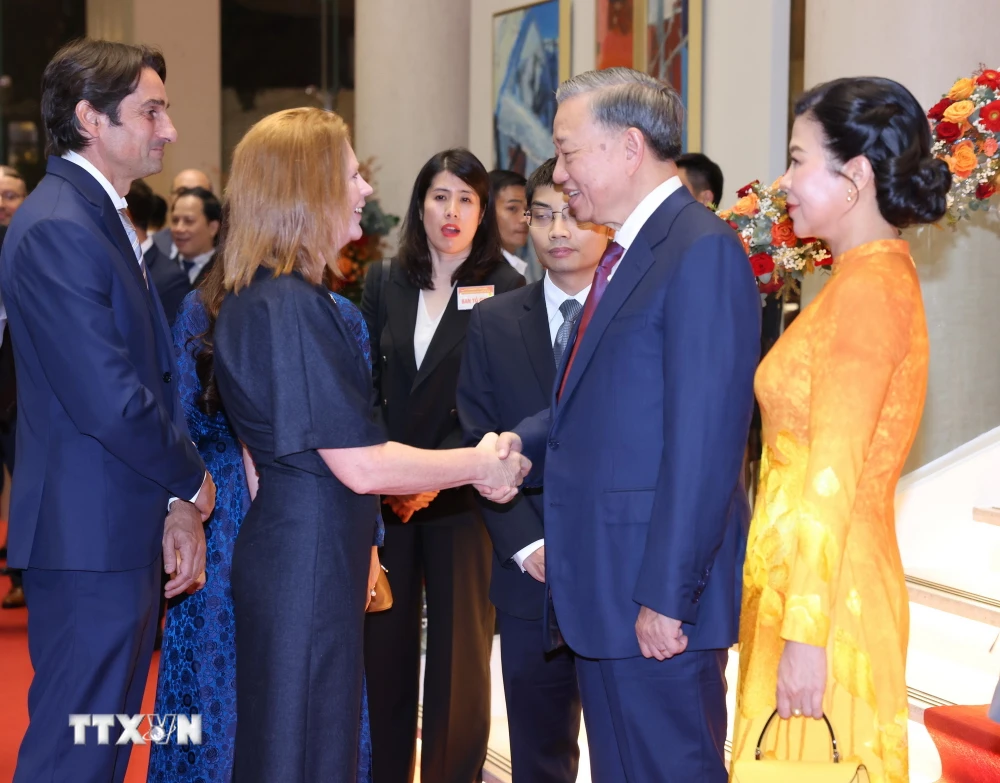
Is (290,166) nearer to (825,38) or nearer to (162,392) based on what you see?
(162,392)

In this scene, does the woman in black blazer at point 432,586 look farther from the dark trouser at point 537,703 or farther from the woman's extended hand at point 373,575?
the woman's extended hand at point 373,575

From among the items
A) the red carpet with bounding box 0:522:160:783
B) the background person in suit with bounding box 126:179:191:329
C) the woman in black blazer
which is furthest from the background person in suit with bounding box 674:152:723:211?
the red carpet with bounding box 0:522:160:783

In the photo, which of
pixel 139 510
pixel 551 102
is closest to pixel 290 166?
pixel 139 510

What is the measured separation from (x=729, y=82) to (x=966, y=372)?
2.50 metres

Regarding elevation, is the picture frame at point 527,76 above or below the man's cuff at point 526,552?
above

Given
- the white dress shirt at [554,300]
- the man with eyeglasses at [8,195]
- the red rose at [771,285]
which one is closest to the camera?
the white dress shirt at [554,300]

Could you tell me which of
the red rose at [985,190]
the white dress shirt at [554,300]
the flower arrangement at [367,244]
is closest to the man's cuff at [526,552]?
the white dress shirt at [554,300]

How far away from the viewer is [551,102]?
25.9ft

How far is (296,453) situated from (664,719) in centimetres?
86

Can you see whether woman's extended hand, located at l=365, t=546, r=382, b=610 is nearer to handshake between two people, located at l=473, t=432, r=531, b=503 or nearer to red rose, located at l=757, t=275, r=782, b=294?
handshake between two people, located at l=473, t=432, r=531, b=503

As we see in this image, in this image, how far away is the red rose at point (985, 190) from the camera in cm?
390

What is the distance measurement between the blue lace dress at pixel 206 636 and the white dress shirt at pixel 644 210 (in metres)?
0.66

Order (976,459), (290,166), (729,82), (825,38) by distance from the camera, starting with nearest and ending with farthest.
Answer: (290,166) < (976,459) < (825,38) < (729,82)

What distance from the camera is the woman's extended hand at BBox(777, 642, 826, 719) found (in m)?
1.88
